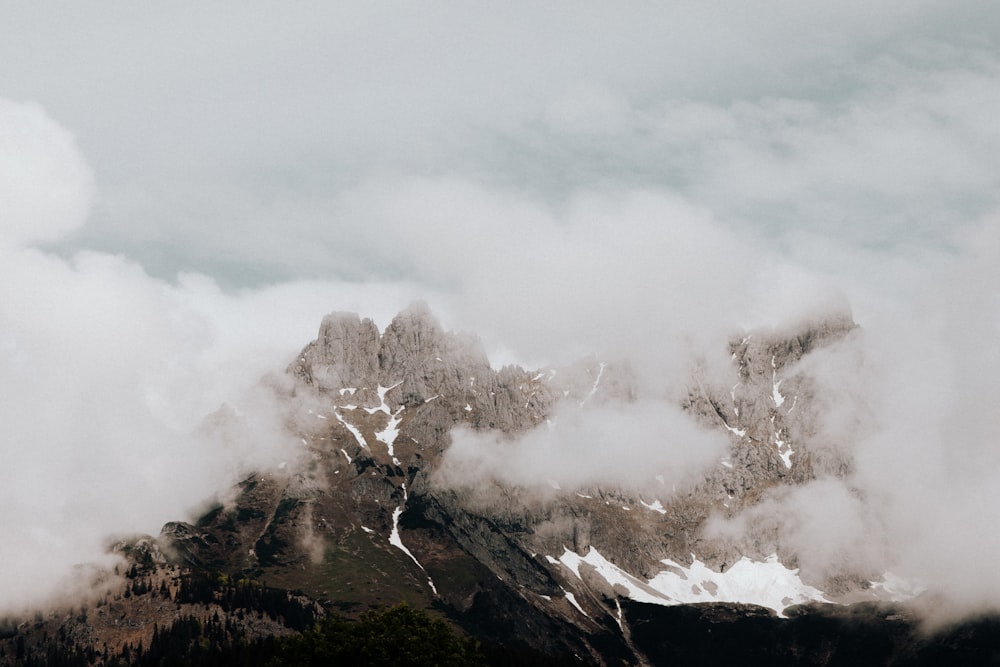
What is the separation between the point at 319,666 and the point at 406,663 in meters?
17.0

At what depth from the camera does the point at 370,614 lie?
159m

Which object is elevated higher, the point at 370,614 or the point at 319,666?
the point at 370,614

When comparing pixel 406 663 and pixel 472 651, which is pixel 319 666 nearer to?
pixel 406 663

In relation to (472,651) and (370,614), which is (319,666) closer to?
(370,614)

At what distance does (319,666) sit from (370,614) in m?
13.5

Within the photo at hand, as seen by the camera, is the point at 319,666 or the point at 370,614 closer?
the point at 319,666

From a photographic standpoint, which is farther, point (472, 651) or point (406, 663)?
point (472, 651)

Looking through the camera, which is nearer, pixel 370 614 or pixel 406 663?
pixel 406 663

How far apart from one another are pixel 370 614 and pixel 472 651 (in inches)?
764

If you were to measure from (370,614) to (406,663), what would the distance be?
1883 centimetres

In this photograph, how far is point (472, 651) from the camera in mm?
158750

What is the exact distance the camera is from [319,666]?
149250mm

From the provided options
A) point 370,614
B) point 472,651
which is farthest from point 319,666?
point 472,651
